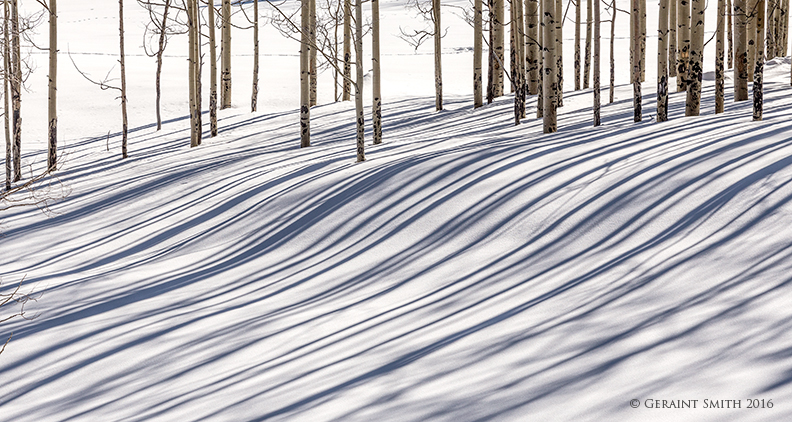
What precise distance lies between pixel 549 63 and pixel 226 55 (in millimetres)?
13717

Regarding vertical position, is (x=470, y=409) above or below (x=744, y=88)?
below

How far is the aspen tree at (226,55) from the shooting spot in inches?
749

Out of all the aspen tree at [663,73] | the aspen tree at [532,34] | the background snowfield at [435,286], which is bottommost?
the background snowfield at [435,286]

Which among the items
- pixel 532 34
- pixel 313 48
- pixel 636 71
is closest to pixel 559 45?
pixel 532 34

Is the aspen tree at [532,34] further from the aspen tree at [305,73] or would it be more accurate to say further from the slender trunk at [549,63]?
the aspen tree at [305,73]

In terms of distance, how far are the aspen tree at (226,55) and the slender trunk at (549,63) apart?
10747mm

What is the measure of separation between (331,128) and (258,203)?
8.54 m

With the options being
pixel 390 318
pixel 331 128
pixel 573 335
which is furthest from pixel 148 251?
pixel 331 128

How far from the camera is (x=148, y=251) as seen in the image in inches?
321

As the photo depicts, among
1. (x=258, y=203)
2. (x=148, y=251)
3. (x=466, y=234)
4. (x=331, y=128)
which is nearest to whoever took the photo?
(x=466, y=234)

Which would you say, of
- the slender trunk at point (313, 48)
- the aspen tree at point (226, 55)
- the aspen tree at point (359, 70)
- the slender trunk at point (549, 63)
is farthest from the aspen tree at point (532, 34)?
the aspen tree at point (226, 55)

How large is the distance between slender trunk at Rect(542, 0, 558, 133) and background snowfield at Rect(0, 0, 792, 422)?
0.54 meters

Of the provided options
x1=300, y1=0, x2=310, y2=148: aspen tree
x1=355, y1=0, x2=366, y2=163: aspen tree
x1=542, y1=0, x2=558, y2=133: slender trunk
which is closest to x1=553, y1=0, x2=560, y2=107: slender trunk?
x1=542, y1=0, x2=558, y2=133: slender trunk

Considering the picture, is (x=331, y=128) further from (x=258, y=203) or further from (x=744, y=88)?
(x=744, y=88)
